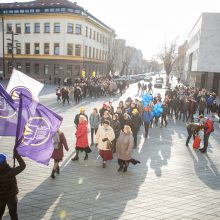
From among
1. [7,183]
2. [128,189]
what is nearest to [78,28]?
[128,189]

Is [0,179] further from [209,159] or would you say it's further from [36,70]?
[36,70]

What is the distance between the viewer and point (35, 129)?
19.2ft

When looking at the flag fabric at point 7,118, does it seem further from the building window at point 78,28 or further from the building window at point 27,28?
the building window at point 27,28

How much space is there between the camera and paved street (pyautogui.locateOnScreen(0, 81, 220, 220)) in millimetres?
6492

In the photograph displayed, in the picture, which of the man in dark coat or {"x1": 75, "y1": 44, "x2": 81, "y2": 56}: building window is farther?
{"x1": 75, "y1": 44, "x2": 81, "y2": 56}: building window

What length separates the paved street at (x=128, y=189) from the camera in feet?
21.3

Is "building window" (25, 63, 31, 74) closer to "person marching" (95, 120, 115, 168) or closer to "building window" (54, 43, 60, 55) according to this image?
"building window" (54, 43, 60, 55)

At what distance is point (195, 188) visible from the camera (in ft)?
26.6

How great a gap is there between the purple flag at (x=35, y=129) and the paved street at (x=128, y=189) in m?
1.48

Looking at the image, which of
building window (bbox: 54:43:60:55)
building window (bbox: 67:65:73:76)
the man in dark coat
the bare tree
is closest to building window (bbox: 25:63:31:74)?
building window (bbox: 54:43:60:55)

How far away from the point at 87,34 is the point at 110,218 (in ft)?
152

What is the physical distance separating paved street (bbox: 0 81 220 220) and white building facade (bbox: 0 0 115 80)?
121 ft

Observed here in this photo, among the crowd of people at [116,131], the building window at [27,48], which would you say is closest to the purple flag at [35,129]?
the crowd of people at [116,131]

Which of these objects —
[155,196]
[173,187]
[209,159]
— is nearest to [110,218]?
[155,196]
